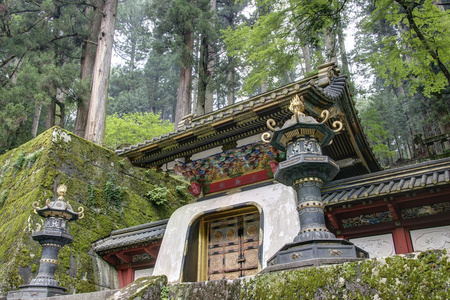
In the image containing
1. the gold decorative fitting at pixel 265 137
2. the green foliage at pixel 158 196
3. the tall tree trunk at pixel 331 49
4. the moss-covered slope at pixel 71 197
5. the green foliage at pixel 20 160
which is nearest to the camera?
the gold decorative fitting at pixel 265 137

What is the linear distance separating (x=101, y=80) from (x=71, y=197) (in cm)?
538

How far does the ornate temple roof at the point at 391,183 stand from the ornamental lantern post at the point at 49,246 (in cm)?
477

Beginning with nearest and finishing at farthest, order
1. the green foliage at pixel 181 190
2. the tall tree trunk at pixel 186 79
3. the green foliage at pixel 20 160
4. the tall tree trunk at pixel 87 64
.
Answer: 1. the green foliage at pixel 20 160
2. the green foliage at pixel 181 190
3. the tall tree trunk at pixel 87 64
4. the tall tree trunk at pixel 186 79

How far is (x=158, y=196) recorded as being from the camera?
11750 mm

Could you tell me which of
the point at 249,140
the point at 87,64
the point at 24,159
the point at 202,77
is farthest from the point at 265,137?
the point at 87,64

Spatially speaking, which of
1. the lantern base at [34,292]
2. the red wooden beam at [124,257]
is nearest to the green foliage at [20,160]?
the red wooden beam at [124,257]

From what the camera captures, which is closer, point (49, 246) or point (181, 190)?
point (49, 246)

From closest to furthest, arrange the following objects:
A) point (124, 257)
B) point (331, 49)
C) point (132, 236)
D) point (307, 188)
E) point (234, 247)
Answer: point (307, 188) → point (234, 247) → point (132, 236) → point (124, 257) → point (331, 49)

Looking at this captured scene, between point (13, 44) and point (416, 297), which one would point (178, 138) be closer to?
point (416, 297)

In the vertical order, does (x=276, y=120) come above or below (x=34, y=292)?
above

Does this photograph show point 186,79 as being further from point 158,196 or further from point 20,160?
point 20,160

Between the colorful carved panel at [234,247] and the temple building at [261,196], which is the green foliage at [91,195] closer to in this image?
the temple building at [261,196]

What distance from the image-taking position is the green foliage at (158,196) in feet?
38.4

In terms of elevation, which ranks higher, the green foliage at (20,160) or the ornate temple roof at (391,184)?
the green foliage at (20,160)
